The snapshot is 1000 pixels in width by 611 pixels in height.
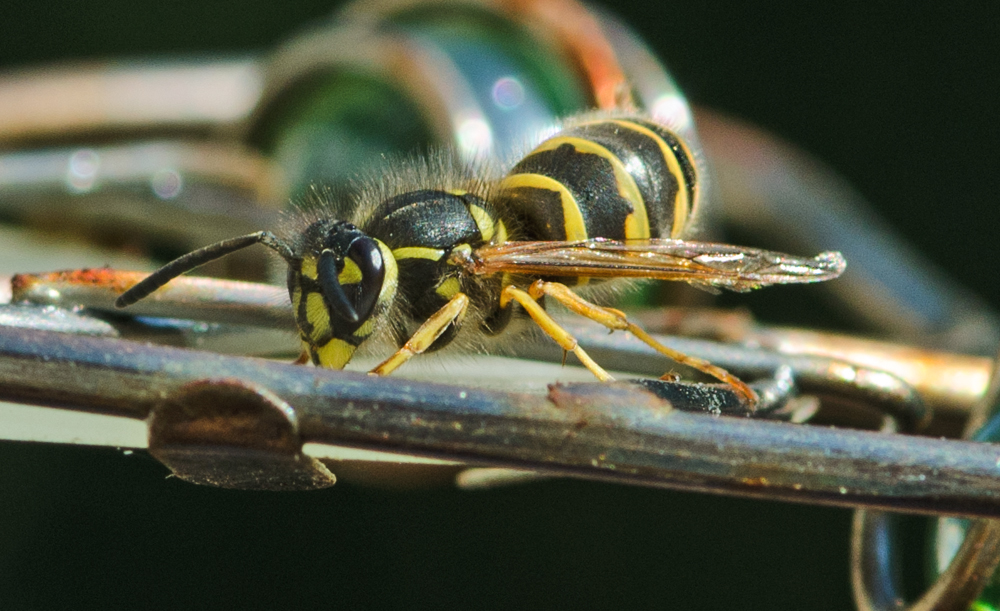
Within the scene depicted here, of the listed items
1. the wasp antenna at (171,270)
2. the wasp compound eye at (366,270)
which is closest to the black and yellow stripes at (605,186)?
the wasp compound eye at (366,270)

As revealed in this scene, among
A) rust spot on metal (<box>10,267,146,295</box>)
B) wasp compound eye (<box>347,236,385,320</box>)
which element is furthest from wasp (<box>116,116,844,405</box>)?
rust spot on metal (<box>10,267,146,295</box>)

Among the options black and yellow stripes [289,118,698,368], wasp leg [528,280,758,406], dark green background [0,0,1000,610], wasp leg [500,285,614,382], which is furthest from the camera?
dark green background [0,0,1000,610]

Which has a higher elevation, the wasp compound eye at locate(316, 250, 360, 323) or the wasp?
the wasp

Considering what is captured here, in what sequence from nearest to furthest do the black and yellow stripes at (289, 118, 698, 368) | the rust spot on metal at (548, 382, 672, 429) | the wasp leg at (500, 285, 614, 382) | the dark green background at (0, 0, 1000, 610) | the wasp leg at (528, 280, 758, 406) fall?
the rust spot on metal at (548, 382, 672, 429) → the wasp leg at (528, 280, 758, 406) → the wasp leg at (500, 285, 614, 382) → the black and yellow stripes at (289, 118, 698, 368) → the dark green background at (0, 0, 1000, 610)

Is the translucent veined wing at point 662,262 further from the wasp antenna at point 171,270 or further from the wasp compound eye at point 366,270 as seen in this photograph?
the wasp antenna at point 171,270

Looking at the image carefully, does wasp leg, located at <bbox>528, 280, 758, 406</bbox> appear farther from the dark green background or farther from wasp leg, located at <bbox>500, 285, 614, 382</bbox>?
the dark green background

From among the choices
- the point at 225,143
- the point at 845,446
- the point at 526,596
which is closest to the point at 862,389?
the point at 845,446

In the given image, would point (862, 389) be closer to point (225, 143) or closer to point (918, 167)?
point (225, 143)
